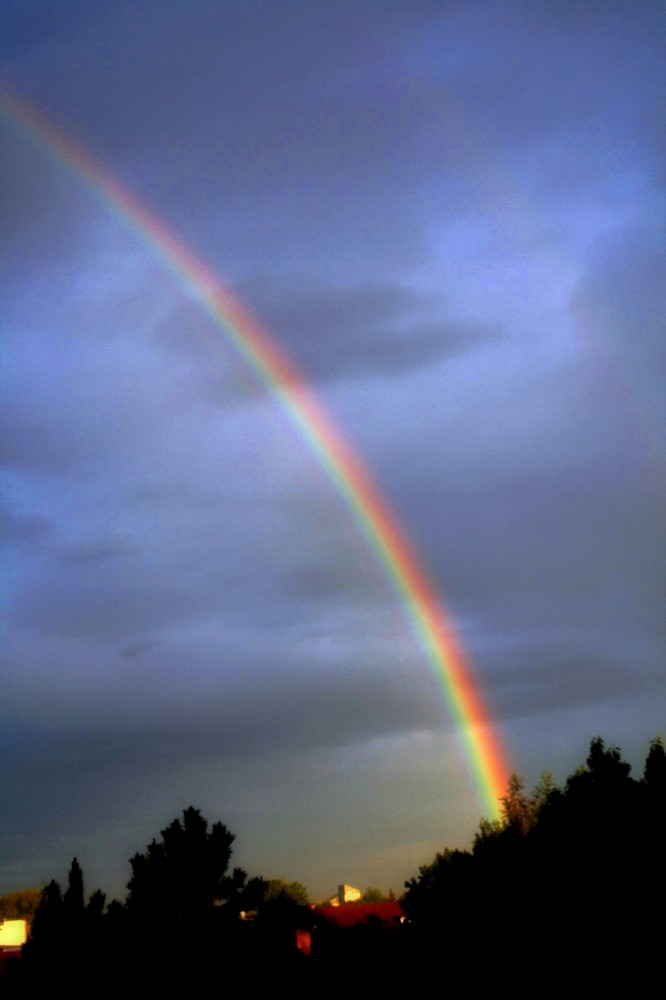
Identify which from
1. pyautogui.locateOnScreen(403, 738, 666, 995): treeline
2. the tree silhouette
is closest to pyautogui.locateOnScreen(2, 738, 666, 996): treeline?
pyautogui.locateOnScreen(403, 738, 666, 995): treeline

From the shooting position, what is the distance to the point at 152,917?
3241cm

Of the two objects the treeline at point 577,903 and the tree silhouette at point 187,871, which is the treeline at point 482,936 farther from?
the tree silhouette at point 187,871

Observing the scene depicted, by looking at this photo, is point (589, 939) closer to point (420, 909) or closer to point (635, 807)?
point (635, 807)

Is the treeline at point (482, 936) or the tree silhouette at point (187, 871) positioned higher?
the tree silhouette at point (187, 871)

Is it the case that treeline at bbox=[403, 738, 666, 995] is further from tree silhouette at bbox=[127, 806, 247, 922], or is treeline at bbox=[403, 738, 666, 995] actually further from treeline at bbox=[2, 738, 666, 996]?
tree silhouette at bbox=[127, 806, 247, 922]

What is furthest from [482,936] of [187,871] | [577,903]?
[187,871]

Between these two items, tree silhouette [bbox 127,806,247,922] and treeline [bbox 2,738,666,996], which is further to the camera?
tree silhouette [bbox 127,806,247,922]

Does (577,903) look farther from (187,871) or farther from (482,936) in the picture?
(187,871)

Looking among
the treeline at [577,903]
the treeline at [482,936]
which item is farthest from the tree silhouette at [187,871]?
the treeline at [577,903]

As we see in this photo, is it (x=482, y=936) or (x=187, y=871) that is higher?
(x=187, y=871)

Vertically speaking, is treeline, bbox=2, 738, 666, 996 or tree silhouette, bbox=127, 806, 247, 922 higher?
tree silhouette, bbox=127, 806, 247, 922

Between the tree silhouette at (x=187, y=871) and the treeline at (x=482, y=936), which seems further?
the tree silhouette at (x=187, y=871)

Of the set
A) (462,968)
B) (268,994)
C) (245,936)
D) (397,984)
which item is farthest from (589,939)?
(245,936)

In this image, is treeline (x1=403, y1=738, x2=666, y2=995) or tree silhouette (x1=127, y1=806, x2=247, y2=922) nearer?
treeline (x1=403, y1=738, x2=666, y2=995)
